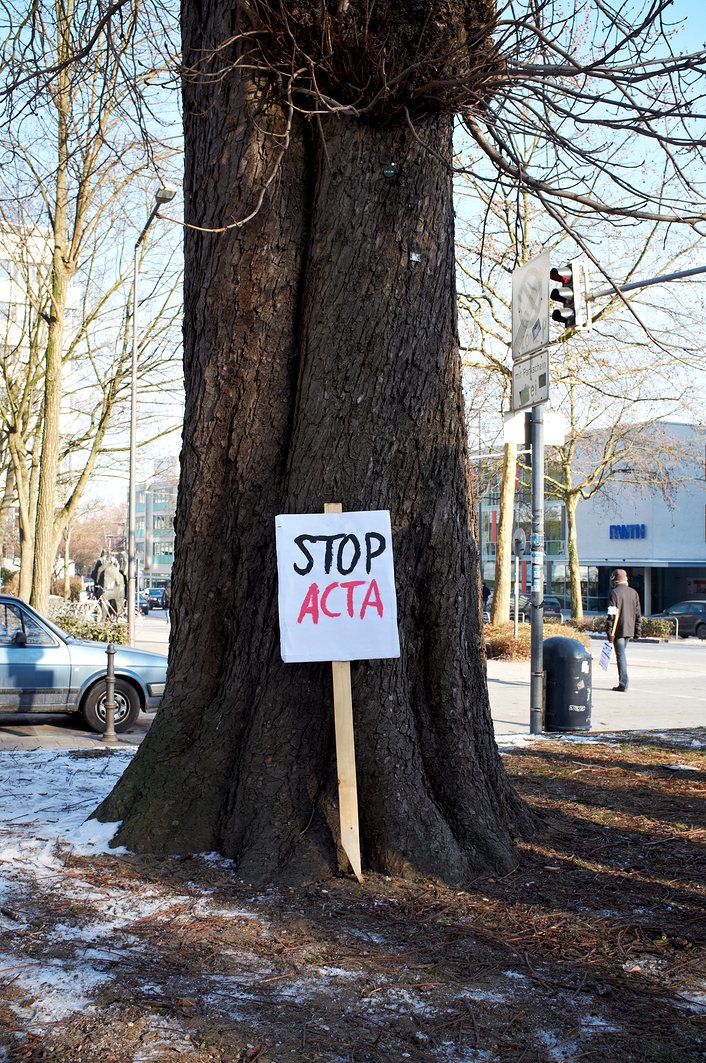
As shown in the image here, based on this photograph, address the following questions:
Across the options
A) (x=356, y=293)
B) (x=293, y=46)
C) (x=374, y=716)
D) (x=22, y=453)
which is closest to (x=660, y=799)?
(x=374, y=716)

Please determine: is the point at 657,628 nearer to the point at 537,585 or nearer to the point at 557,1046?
the point at 537,585

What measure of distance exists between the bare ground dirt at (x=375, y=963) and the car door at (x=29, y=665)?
23.5 ft

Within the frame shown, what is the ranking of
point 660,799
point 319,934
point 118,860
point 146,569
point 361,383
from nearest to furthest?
point 319,934 < point 118,860 < point 361,383 < point 660,799 < point 146,569

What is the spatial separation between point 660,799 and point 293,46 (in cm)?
503

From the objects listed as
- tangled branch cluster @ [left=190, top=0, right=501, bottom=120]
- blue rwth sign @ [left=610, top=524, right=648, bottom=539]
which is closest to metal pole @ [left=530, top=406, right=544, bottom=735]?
tangled branch cluster @ [left=190, top=0, right=501, bottom=120]

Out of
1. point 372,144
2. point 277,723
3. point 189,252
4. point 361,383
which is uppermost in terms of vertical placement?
point 372,144

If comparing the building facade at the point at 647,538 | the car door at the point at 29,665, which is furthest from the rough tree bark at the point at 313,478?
the building facade at the point at 647,538

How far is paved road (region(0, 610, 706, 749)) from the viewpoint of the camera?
11.3m

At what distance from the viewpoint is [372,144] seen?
16.9 ft

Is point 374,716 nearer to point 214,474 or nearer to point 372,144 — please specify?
point 214,474

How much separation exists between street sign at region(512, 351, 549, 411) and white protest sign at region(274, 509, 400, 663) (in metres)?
5.04

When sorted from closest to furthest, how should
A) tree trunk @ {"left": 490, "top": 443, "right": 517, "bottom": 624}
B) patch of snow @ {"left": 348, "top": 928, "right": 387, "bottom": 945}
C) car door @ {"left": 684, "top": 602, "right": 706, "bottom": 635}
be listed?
patch of snow @ {"left": 348, "top": 928, "right": 387, "bottom": 945} → tree trunk @ {"left": 490, "top": 443, "right": 517, "bottom": 624} → car door @ {"left": 684, "top": 602, "right": 706, "bottom": 635}

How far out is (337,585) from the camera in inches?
191

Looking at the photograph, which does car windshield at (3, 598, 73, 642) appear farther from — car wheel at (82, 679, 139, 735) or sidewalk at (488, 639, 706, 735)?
sidewalk at (488, 639, 706, 735)
